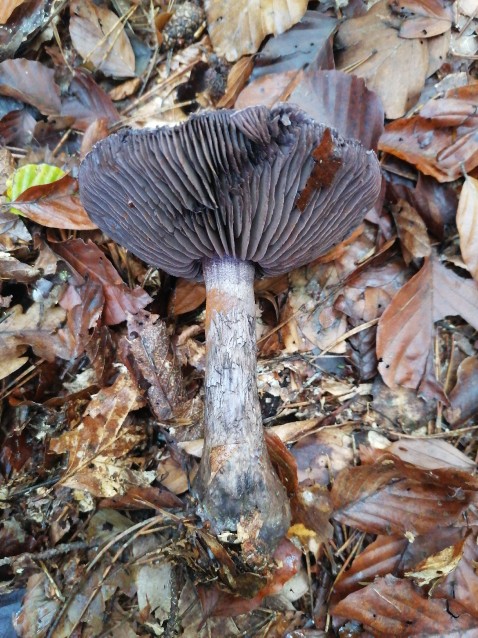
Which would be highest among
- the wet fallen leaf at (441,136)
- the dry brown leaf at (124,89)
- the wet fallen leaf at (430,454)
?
the dry brown leaf at (124,89)

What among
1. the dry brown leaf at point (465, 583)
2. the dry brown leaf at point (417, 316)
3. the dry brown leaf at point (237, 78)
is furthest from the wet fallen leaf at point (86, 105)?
the dry brown leaf at point (465, 583)

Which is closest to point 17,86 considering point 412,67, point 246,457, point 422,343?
point 412,67

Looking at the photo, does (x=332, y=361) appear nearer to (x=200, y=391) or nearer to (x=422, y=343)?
(x=422, y=343)

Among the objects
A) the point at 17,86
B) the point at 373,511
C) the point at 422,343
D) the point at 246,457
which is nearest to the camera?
the point at 246,457

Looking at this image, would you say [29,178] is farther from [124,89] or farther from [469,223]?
[469,223]

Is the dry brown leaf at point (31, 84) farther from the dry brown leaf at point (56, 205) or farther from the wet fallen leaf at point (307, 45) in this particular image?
the wet fallen leaf at point (307, 45)

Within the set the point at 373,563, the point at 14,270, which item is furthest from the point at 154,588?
the point at 14,270
